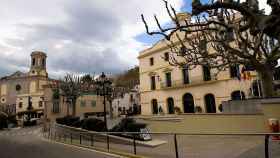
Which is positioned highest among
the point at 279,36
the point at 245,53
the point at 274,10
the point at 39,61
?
the point at 39,61

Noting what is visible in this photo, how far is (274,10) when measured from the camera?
4.15 metres

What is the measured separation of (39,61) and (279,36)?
2700 inches

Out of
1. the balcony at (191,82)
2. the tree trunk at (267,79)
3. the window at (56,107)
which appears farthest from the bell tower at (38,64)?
the tree trunk at (267,79)

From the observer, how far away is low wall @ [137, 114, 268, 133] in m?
12.4

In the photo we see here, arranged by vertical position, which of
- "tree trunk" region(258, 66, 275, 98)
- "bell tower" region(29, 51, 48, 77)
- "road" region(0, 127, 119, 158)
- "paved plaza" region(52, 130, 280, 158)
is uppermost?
"bell tower" region(29, 51, 48, 77)

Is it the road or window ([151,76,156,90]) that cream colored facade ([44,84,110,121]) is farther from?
the road

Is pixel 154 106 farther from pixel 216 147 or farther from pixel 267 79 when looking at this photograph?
pixel 216 147

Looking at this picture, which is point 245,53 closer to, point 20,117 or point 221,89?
point 221,89

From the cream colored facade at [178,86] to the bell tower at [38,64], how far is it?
1501 inches

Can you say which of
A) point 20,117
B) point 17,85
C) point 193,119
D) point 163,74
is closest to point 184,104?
point 163,74

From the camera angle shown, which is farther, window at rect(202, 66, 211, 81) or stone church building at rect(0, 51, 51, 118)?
stone church building at rect(0, 51, 51, 118)

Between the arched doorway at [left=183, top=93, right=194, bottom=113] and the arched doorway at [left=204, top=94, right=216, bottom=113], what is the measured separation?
1.96 metres

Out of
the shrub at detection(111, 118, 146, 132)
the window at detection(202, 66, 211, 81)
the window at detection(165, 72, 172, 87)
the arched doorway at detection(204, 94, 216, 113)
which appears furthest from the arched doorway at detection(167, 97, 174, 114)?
the shrub at detection(111, 118, 146, 132)

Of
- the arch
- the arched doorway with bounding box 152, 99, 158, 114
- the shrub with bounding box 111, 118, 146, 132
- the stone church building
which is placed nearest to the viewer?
the shrub with bounding box 111, 118, 146, 132
